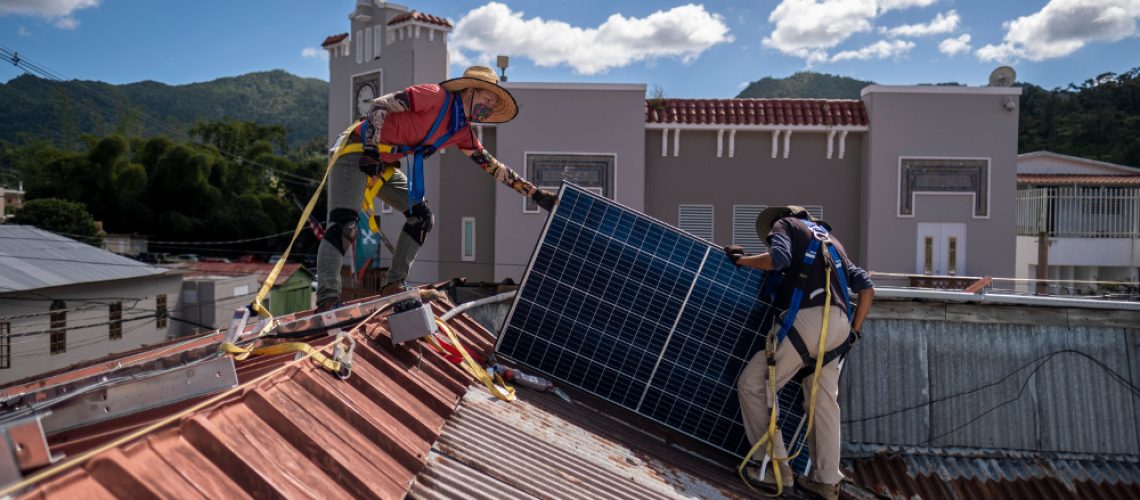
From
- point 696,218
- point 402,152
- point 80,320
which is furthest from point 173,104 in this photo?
point 402,152

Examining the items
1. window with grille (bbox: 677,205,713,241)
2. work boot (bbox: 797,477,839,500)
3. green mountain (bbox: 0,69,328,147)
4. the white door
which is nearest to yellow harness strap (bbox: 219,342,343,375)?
work boot (bbox: 797,477,839,500)

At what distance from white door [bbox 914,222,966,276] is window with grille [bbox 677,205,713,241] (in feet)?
17.3

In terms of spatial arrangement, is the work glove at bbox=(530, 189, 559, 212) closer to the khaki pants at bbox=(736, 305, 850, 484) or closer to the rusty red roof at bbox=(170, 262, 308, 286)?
the khaki pants at bbox=(736, 305, 850, 484)

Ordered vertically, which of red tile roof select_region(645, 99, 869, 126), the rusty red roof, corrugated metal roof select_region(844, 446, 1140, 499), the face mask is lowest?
corrugated metal roof select_region(844, 446, 1140, 499)

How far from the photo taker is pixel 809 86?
354 ft

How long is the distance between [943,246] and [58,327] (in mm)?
25034

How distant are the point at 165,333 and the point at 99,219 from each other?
923 inches

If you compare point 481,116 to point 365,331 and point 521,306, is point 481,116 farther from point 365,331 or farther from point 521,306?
point 365,331

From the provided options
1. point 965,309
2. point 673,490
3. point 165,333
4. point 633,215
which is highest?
point 633,215

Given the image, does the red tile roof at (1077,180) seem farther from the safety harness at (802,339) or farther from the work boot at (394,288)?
the work boot at (394,288)

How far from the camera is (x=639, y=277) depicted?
21.5 ft

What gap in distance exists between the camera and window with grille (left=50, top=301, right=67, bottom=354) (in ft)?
80.1

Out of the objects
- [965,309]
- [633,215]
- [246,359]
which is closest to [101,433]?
[246,359]

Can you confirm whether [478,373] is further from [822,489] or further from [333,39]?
[333,39]
